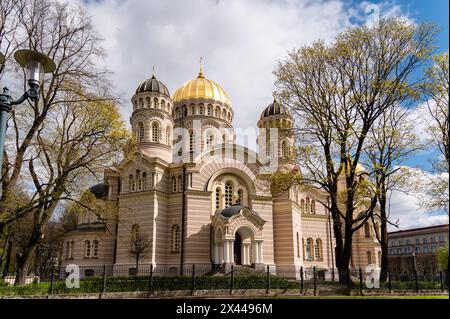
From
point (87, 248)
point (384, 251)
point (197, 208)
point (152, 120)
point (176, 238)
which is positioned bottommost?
point (384, 251)

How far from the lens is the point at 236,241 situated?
92.8ft

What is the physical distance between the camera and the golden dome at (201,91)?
1415 inches

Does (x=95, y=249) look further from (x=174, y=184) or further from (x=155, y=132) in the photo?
(x=155, y=132)

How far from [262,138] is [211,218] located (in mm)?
9869

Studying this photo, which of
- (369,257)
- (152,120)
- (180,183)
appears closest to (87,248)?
(180,183)

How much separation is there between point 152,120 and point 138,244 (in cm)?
1046

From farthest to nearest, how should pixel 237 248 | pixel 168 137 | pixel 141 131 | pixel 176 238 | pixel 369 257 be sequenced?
pixel 369 257
pixel 168 137
pixel 141 131
pixel 237 248
pixel 176 238

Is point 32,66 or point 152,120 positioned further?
point 152,120

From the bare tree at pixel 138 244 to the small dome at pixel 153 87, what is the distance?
11741 mm

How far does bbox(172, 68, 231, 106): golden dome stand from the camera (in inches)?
1415

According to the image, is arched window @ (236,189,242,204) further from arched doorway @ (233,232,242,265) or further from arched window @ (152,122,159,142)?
arched window @ (152,122,159,142)

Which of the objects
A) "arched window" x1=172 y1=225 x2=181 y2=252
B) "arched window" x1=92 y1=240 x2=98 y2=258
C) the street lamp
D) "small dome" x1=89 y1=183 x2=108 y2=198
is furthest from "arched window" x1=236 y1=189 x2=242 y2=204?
the street lamp

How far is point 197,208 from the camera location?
90.5 ft
